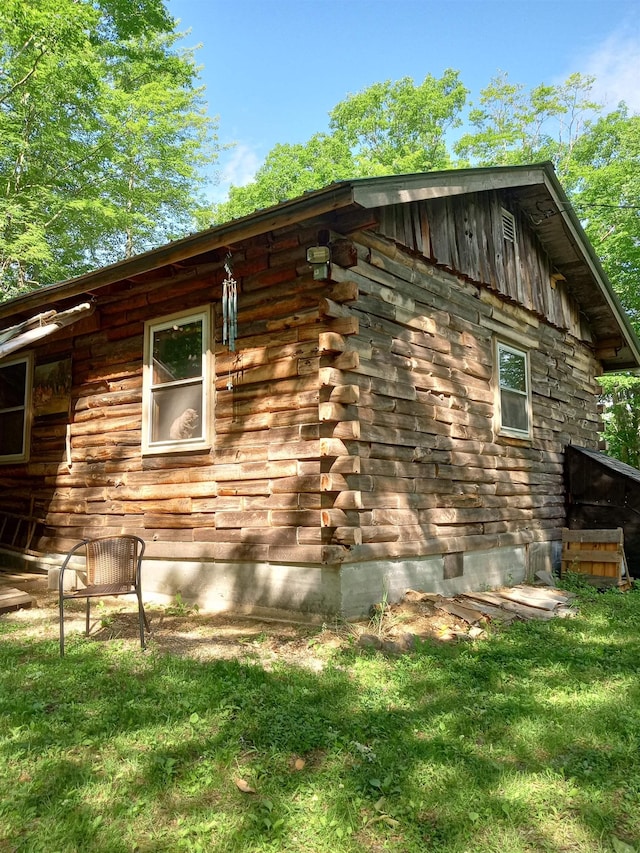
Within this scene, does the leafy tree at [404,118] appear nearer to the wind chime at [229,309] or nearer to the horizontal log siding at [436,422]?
the horizontal log siding at [436,422]

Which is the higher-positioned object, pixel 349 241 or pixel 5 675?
pixel 349 241

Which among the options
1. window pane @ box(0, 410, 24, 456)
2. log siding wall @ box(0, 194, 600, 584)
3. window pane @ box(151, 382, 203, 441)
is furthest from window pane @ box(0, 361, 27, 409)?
window pane @ box(151, 382, 203, 441)

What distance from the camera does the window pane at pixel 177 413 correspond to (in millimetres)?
7188

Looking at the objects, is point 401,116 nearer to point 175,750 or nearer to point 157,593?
point 157,593

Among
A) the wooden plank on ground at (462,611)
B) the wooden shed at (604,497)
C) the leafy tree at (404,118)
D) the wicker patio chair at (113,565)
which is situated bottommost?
the wooden plank on ground at (462,611)

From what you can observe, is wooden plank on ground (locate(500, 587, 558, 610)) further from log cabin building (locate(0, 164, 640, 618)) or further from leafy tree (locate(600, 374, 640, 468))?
leafy tree (locate(600, 374, 640, 468))

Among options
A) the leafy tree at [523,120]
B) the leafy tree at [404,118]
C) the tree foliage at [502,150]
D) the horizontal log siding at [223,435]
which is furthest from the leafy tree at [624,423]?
the horizontal log siding at [223,435]

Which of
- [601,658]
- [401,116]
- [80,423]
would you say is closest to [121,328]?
[80,423]

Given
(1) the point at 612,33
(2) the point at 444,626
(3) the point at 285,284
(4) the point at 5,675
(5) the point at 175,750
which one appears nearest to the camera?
(5) the point at 175,750

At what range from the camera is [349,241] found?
6156 millimetres

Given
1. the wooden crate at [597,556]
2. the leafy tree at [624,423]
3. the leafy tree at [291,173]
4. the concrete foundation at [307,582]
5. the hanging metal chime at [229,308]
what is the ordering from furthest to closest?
the leafy tree at [291,173], the leafy tree at [624,423], the wooden crate at [597,556], the hanging metal chime at [229,308], the concrete foundation at [307,582]

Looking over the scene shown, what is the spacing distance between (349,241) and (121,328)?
3531 mm

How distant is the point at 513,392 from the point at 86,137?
761 inches

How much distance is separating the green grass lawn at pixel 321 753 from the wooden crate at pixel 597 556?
155 inches
